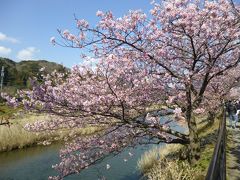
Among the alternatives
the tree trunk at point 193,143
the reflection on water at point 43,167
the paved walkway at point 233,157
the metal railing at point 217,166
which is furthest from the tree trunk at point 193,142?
the metal railing at point 217,166

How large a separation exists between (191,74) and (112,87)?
8.10ft

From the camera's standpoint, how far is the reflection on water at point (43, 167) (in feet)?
54.5

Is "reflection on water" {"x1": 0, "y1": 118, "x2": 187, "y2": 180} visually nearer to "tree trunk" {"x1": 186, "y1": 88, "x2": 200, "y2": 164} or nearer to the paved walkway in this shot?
the paved walkway

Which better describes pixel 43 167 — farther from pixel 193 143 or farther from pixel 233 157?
pixel 233 157

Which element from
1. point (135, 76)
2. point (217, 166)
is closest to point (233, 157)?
point (135, 76)

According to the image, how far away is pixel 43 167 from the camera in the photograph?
61.4ft

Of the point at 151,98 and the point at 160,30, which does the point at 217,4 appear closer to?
the point at 160,30

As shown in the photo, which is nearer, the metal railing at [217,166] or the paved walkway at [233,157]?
the metal railing at [217,166]

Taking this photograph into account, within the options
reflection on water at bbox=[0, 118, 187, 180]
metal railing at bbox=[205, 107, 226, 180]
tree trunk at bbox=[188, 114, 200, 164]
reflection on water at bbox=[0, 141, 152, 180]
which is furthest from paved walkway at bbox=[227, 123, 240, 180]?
metal railing at bbox=[205, 107, 226, 180]

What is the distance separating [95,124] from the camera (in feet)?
33.2

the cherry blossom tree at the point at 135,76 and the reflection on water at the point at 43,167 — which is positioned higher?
the cherry blossom tree at the point at 135,76

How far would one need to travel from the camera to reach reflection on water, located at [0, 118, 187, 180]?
54.5 ft

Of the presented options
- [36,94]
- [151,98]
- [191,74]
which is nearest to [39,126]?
[36,94]

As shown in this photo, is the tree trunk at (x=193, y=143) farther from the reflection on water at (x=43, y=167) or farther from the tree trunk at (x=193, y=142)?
the reflection on water at (x=43, y=167)
